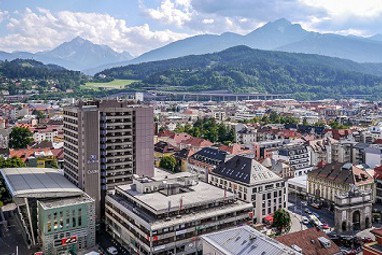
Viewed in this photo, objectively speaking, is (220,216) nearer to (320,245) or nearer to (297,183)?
(320,245)

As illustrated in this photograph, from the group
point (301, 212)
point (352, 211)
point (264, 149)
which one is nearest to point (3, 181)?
point (301, 212)

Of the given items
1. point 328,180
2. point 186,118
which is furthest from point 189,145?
point 186,118

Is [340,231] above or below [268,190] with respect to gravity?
below

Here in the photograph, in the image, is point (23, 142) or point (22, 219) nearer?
point (22, 219)

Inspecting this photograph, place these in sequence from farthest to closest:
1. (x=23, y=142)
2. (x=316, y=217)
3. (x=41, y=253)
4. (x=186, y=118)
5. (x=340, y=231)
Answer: (x=186, y=118) < (x=23, y=142) < (x=316, y=217) < (x=340, y=231) < (x=41, y=253)

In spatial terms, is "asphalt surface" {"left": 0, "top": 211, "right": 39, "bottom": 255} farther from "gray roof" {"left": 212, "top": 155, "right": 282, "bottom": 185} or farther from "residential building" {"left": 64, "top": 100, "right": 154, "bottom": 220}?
"gray roof" {"left": 212, "top": 155, "right": 282, "bottom": 185}

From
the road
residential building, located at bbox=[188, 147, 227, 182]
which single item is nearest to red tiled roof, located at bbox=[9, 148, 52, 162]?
residential building, located at bbox=[188, 147, 227, 182]
